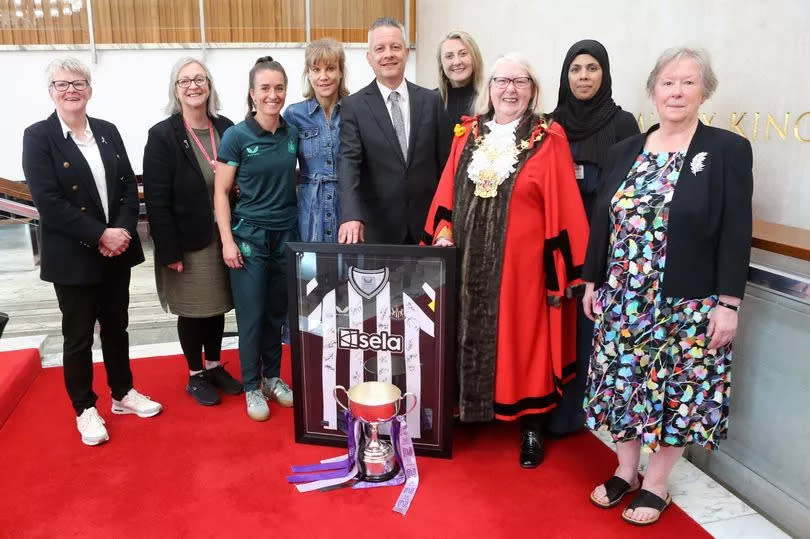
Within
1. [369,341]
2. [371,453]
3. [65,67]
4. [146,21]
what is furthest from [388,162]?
[146,21]

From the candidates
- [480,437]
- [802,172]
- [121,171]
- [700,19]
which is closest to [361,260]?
[480,437]

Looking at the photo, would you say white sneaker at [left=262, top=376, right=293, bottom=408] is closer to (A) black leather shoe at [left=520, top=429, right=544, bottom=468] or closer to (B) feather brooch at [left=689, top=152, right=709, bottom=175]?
(A) black leather shoe at [left=520, top=429, right=544, bottom=468]

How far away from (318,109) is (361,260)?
2.72 ft

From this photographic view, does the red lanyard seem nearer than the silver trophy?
No

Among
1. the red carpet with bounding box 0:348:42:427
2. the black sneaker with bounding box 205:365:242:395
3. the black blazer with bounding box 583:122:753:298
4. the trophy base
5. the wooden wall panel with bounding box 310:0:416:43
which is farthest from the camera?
the wooden wall panel with bounding box 310:0:416:43

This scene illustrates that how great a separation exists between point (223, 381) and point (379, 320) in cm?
112

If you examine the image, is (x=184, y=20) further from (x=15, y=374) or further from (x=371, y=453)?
(x=371, y=453)

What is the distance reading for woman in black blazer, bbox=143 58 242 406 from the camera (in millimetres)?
2557

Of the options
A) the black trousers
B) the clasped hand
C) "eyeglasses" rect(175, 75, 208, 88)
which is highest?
"eyeglasses" rect(175, 75, 208, 88)

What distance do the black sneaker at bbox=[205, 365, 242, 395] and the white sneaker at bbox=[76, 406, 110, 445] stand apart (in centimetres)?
57

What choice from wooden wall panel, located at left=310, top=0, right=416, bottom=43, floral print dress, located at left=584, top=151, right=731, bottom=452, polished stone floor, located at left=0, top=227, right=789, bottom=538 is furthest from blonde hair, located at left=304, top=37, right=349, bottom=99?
wooden wall panel, located at left=310, top=0, right=416, bottom=43

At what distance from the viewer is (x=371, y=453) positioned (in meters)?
2.29

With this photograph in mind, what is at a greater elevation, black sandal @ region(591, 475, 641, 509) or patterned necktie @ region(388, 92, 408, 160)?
patterned necktie @ region(388, 92, 408, 160)

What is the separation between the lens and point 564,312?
238cm
